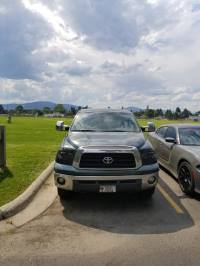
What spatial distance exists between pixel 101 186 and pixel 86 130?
1.89 m

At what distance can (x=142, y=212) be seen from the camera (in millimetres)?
5867

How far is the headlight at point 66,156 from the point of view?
19.4ft

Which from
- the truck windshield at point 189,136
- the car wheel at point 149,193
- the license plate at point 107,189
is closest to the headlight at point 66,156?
the license plate at point 107,189

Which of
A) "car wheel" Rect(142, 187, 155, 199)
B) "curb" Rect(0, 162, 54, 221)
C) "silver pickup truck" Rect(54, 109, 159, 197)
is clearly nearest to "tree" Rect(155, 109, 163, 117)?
"curb" Rect(0, 162, 54, 221)

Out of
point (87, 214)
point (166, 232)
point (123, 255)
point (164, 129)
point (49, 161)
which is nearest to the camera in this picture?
point (123, 255)

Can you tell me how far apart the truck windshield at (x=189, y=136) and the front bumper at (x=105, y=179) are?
8.40 ft

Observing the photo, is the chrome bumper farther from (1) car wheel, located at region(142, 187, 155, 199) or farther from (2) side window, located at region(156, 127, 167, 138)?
(2) side window, located at region(156, 127, 167, 138)

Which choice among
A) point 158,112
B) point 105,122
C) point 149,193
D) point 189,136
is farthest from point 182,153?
point 158,112

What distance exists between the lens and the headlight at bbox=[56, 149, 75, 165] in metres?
5.93

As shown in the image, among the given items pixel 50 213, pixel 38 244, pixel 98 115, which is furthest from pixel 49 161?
pixel 38 244

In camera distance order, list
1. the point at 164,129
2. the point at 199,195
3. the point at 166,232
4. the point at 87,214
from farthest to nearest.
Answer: the point at 164,129 → the point at 199,195 → the point at 87,214 → the point at 166,232

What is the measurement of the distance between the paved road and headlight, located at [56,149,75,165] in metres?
0.89

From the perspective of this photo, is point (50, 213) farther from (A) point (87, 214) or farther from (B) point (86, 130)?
(B) point (86, 130)

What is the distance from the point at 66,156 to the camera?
19.6 feet
